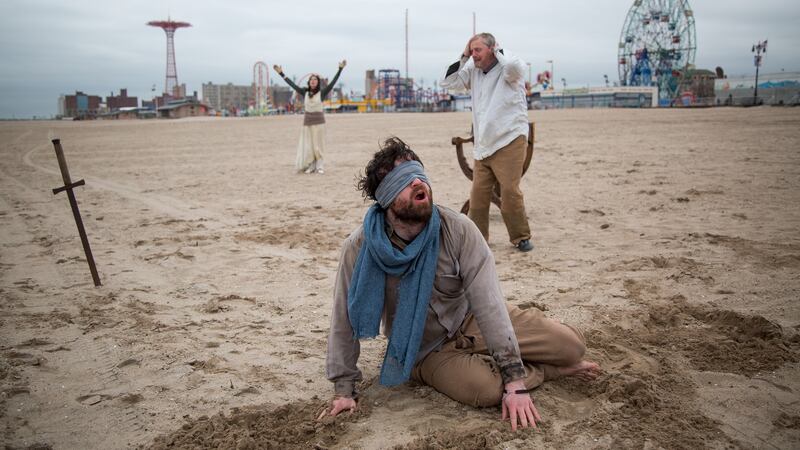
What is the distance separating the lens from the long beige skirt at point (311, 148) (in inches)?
446

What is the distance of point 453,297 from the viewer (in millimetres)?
2797

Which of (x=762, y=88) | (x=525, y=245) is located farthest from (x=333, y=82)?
(x=762, y=88)

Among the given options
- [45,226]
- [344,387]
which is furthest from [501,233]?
[45,226]

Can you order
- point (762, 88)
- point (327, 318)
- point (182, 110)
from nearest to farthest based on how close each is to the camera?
point (327, 318)
point (762, 88)
point (182, 110)

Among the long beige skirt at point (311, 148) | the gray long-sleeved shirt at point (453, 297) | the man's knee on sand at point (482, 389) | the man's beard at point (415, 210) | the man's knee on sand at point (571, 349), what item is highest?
the long beige skirt at point (311, 148)

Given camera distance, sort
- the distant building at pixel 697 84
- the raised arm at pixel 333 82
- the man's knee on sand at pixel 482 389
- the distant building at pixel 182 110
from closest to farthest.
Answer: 1. the man's knee on sand at pixel 482 389
2. the raised arm at pixel 333 82
3. the distant building at pixel 697 84
4. the distant building at pixel 182 110

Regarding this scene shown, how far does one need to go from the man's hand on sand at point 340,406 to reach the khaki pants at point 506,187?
3.03m

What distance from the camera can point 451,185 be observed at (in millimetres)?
9227

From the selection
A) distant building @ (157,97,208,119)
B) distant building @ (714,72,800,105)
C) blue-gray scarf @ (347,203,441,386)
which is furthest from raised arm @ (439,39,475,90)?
distant building @ (157,97,208,119)

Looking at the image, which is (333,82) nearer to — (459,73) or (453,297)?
(459,73)

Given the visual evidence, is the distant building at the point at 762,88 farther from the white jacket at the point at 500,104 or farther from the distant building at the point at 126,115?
the distant building at the point at 126,115

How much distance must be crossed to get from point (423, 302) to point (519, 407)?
65cm

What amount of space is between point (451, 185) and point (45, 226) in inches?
228

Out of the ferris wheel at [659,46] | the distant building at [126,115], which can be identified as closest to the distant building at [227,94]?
the distant building at [126,115]
